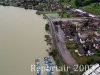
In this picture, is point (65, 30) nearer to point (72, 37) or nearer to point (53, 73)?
point (72, 37)

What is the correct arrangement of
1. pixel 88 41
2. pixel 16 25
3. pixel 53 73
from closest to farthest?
pixel 53 73 < pixel 88 41 < pixel 16 25

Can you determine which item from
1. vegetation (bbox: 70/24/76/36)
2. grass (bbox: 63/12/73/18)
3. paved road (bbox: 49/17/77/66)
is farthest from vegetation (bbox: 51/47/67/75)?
grass (bbox: 63/12/73/18)

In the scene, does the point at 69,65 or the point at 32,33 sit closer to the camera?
the point at 69,65

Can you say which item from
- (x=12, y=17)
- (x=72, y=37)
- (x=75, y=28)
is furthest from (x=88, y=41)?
(x=12, y=17)

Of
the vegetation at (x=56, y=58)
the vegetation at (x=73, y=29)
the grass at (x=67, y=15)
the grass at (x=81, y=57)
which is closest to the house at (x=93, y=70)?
the grass at (x=81, y=57)

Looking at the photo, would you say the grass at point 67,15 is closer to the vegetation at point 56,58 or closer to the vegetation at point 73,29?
the vegetation at point 73,29

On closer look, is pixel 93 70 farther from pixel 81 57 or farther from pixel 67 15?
pixel 67 15

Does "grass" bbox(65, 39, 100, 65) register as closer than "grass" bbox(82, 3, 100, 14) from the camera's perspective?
Yes

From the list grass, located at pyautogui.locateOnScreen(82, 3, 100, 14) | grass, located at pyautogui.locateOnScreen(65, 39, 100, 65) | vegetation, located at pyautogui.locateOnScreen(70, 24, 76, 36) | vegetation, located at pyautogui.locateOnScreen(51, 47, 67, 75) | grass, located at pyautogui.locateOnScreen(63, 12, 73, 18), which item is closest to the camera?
vegetation, located at pyautogui.locateOnScreen(51, 47, 67, 75)

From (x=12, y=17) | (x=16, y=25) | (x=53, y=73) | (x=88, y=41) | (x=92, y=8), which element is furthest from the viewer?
(x=92, y=8)

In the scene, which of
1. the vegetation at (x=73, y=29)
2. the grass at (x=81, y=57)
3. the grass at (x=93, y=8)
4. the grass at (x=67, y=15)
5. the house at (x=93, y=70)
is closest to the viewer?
the house at (x=93, y=70)

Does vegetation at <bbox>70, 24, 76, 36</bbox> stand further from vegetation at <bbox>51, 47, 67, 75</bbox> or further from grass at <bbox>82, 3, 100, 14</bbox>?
grass at <bbox>82, 3, 100, 14</bbox>
